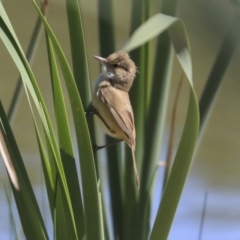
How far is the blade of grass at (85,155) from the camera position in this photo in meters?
0.51

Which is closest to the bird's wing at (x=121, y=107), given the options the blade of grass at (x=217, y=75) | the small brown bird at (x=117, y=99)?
the small brown bird at (x=117, y=99)

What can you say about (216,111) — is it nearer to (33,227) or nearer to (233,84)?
(233,84)

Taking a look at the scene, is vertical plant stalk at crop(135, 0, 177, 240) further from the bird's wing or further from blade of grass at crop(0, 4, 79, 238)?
blade of grass at crop(0, 4, 79, 238)

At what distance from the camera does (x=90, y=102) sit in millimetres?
667

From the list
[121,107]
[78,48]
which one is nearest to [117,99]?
[121,107]

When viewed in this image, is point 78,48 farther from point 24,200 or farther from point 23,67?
point 24,200

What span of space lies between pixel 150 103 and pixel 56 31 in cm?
53

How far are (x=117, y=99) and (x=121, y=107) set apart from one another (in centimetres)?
2

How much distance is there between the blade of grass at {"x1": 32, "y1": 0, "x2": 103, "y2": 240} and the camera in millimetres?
510

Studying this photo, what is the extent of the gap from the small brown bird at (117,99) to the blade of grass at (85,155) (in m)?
0.11

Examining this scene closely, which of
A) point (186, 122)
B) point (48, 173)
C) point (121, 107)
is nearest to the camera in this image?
point (186, 122)

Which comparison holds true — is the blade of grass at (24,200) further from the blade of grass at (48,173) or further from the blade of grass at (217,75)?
the blade of grass at (217,75)

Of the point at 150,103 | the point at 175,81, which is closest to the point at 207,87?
the point at 150,103

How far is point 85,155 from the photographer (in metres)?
0.52
